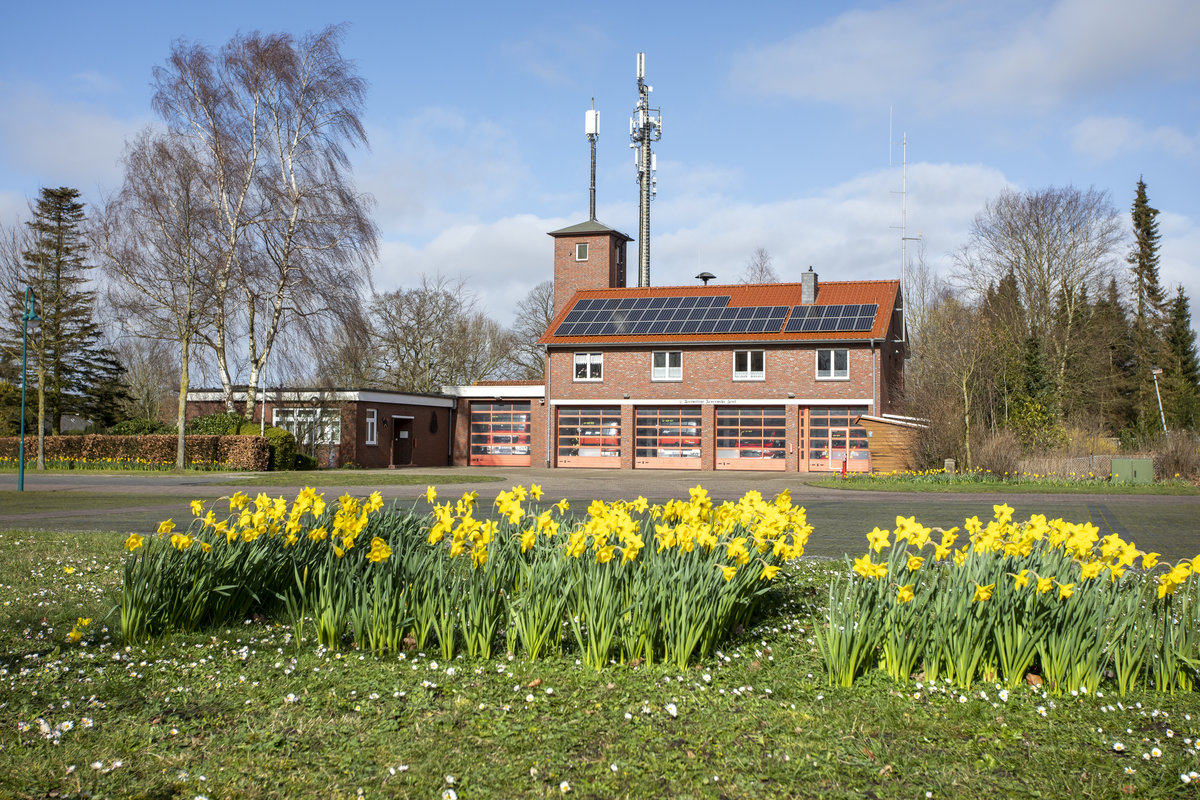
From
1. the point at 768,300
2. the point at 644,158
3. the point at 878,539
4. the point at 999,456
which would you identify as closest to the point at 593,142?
the point at 644,158

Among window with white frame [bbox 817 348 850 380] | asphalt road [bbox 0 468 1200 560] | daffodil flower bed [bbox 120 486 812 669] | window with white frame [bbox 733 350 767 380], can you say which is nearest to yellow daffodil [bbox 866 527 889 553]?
daffodil flower bed [bbox 120 486 812 669]

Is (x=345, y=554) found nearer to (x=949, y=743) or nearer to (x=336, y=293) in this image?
(x=949, y=743)

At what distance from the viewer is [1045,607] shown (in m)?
4.39

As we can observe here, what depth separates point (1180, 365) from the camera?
56.6 m

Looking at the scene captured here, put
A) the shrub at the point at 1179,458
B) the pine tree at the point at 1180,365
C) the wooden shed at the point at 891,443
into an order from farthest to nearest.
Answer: the pine tree at the point at 1180,365, the wooden shed at the point at 891,443, the shrub at the point at 1179,458

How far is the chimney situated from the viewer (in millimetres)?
38469

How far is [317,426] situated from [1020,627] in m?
35.1

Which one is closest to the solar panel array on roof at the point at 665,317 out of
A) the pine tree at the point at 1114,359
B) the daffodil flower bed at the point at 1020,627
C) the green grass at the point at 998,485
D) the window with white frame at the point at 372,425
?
the window with white frame at the point at 372,425

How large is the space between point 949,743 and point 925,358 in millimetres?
39484

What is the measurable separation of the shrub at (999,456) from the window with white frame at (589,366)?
17589mm

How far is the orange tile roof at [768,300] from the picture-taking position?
35625 mm

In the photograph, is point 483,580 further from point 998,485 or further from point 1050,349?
Answer: point 1050,349

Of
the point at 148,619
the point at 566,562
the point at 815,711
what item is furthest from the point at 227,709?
the point at 815,711

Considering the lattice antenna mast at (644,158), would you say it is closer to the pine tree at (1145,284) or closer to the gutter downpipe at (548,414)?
the gutter downpipe at (548,414)
